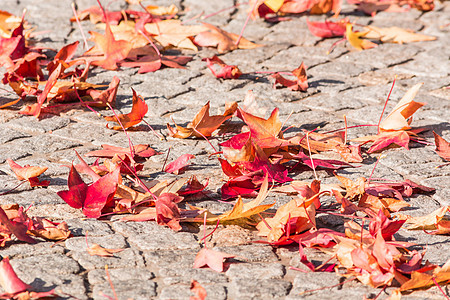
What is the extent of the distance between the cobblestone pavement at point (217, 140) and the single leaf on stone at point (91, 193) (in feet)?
0.15

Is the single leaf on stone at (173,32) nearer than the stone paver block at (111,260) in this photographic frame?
No

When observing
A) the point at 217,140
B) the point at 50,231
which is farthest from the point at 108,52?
the point at 50,231

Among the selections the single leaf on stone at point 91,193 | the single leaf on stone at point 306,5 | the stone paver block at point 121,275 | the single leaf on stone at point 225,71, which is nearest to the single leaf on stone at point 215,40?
the single leaf on stone at point 225,71

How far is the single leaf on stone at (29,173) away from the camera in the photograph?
238cm

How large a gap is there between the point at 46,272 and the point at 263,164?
97cm

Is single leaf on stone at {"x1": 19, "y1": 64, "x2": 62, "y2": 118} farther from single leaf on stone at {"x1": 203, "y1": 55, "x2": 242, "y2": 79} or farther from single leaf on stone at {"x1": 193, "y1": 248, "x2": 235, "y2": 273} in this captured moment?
single leaf on stone at {"x1": 193, "y1": 248, "x2": 235, "y2": 273}

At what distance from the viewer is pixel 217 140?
293cm

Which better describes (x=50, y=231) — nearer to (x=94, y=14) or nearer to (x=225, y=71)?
(x=225, y=71)

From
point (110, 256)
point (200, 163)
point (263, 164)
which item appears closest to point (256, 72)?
point (200, 163)

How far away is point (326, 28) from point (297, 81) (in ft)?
3.70

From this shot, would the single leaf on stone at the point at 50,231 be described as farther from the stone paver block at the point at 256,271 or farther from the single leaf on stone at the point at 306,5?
the single leaf on stone at the point at 306,5

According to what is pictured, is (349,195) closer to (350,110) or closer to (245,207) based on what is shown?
(245,207)

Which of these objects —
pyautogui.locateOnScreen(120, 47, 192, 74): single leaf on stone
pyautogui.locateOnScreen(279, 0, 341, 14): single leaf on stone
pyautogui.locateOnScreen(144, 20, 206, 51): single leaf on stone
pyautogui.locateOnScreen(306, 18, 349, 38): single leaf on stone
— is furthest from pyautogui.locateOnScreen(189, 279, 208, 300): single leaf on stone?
pyautogui.locateOnScreen(279, 0, 341, 14): single leaf on stone

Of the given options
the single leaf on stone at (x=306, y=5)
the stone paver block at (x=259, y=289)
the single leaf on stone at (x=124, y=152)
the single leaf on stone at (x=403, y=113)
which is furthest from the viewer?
the single leaf on stone at (x=306, y=5)
